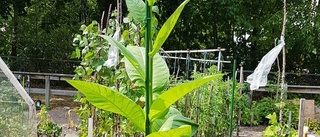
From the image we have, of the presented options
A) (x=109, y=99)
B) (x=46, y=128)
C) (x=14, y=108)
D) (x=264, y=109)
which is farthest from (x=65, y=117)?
Answer: (x=109, y=99)

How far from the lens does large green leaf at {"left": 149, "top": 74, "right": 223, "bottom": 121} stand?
87 centimetres

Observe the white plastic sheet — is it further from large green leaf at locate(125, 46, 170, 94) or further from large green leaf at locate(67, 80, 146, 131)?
large green leaf at locate(67, 80, 146, 131)

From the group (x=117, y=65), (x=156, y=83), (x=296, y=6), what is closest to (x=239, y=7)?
(x=296, y=6)

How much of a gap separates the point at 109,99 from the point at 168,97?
122mm

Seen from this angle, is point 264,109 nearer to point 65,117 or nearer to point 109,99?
point 65,117

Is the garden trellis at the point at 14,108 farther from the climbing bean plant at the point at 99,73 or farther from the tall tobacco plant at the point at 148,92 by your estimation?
the tall tobacco plant at the point at 148,92

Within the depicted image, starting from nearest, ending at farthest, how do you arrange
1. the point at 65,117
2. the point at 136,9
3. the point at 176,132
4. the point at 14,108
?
the point at 176,132 → the point at 136,9 → the point at 14,108 → the point at 65,117

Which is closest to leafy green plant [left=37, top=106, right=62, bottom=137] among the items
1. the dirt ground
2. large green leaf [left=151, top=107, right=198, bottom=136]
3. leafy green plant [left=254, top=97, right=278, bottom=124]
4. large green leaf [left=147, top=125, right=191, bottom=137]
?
the dirt ground

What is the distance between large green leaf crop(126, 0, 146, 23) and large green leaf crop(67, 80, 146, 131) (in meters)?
0.20

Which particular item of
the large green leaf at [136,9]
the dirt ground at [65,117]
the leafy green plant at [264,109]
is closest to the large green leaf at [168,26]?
the large green leaf at [136,9]

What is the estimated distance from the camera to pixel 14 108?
342 cm

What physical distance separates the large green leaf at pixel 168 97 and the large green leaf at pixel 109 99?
29mm

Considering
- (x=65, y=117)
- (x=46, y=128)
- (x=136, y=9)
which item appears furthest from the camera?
(x=65, y=117)

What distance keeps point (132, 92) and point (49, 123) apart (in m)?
3.16
